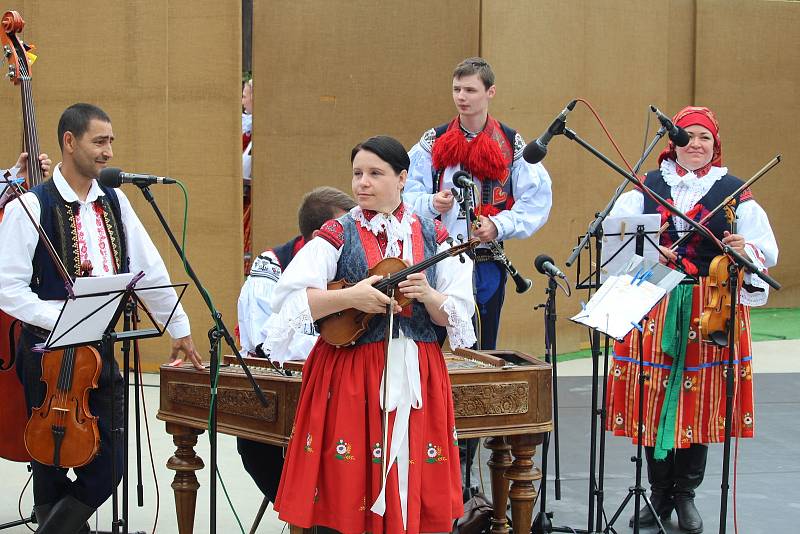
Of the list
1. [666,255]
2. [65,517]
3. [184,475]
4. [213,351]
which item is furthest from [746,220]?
[65,517]

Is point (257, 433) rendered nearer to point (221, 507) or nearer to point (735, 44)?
point (221, 507)

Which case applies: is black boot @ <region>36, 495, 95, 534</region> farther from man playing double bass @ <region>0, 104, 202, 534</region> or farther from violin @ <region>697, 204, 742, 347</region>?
violin @ <region>697, 204, 742, 347</region>

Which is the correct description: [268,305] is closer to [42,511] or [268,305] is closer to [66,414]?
[66,414]

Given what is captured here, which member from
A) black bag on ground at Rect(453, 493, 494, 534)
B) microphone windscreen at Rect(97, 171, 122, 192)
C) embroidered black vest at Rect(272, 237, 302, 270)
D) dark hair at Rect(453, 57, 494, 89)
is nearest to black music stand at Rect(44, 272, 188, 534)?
microphone windscreen at Rect(97, 171, 122, 192)

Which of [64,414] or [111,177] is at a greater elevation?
[111,177]

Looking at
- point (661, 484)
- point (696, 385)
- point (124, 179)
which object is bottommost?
point (661, 484)

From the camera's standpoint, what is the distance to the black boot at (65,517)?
4.30 metres

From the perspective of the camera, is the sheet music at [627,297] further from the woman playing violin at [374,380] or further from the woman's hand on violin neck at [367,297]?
the woman's hand on violin neck at [367,297]

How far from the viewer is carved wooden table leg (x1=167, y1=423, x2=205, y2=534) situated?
438cm

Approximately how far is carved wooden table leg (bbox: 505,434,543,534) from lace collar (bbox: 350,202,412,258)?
1.17 metres

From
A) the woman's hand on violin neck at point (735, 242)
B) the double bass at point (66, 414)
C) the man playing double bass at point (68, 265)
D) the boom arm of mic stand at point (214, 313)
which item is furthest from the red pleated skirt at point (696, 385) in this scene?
the double bass at point (66, 414)

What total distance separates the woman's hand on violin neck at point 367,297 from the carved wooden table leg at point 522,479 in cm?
122

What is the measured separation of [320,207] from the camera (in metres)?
4.79

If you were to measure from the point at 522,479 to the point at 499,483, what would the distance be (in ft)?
0.67
